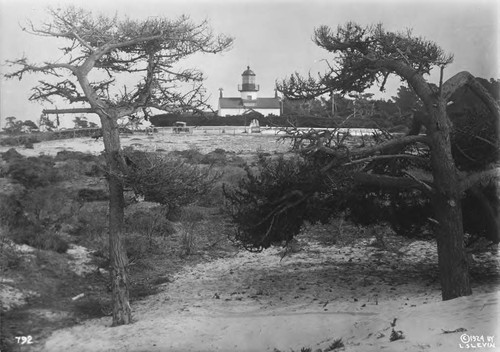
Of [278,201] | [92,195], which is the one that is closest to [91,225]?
[92,195]

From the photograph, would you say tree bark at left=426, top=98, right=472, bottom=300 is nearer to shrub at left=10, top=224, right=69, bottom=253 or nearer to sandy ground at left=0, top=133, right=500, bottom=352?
sandy ground at left=0, top=133, right=500, bottom=352

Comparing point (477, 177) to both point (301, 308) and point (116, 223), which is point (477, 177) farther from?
point (116, 223)

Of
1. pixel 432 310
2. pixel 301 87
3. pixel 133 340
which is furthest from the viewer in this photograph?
pixel 301 87

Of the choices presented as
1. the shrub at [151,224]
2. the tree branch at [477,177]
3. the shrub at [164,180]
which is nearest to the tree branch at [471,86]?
the tree branch at [477,177]

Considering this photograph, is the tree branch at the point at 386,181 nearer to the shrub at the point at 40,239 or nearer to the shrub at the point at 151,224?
the shrub at the point at 40,239

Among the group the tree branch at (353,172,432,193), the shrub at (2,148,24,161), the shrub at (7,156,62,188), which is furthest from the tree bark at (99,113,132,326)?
the shrub at (2,148,24,161)

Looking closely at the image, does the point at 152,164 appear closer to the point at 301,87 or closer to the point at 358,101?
the point at 301,87

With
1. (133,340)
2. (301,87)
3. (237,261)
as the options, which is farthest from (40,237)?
(301,87)
